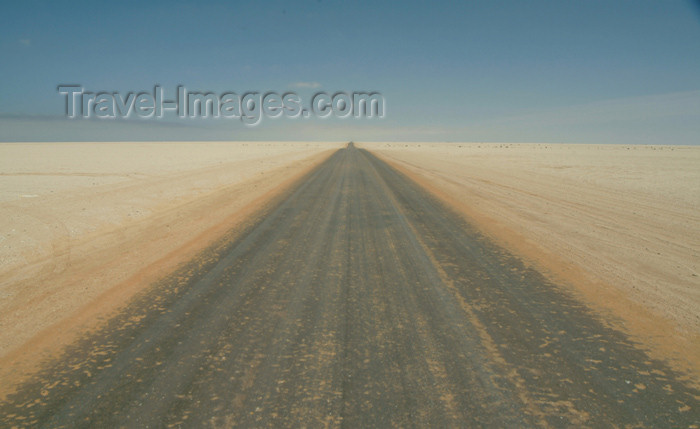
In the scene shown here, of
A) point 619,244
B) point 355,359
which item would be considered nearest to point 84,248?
point 355,359

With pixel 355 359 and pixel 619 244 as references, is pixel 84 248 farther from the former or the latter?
pixel 619 244

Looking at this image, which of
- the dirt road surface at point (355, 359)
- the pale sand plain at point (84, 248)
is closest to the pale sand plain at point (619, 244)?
the dirt road surface at point (355, 359)

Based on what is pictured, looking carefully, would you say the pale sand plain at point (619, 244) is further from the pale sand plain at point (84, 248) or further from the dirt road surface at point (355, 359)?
the pale sand plain at point (84, 248)

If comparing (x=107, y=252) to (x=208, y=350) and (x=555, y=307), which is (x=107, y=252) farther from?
(x=555, y=307)

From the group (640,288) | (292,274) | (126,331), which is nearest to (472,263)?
(640,288)

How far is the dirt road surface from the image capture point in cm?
261

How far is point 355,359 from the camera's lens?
3217 mm

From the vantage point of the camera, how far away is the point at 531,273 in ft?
17.6

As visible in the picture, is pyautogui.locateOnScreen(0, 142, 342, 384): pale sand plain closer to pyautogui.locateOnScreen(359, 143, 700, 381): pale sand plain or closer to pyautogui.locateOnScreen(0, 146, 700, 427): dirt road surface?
pyautogui.locateOnScreen(0, 146, 700, 427): dirt road surface

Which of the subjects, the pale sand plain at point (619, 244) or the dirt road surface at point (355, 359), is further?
the pale sand plain at point (619, 244)

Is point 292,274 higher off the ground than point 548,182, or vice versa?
point 548,182

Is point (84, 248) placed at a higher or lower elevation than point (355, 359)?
higher

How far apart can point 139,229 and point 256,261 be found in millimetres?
4363

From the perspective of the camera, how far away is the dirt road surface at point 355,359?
261cm
